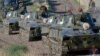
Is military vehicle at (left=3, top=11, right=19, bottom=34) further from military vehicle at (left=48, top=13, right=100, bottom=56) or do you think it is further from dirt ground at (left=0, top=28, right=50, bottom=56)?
military vehicle at (left=48, top=13, right=100, bottom=56)

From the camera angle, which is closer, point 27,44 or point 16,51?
point 16,51

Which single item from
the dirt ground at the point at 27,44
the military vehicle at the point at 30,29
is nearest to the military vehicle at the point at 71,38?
the dirt ground at the point at 27,44

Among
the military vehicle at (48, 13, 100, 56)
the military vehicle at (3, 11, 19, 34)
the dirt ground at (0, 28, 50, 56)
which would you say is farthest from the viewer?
the military vehicle at (3, 11, 19, 34)

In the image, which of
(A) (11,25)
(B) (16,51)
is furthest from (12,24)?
(B) (16,51)

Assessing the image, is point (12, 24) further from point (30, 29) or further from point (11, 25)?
point (30, 29)

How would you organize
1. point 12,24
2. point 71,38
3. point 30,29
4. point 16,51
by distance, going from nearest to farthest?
point 16,51
point 71,38
point 30,29
point 12,24

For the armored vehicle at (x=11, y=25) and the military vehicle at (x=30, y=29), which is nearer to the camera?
the military vehicle at (x=30, y=29)

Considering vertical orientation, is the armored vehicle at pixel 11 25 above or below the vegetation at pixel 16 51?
below

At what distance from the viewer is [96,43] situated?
1571 centimetres

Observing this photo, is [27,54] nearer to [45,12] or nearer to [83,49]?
[83,49]

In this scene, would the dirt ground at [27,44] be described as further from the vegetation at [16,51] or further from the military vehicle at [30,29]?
the military vehicle at [30,29]

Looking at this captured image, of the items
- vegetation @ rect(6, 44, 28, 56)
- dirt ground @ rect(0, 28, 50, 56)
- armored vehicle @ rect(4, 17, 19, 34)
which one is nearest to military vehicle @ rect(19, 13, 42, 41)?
dirt ground @ rect(0, 28, 50, 56)

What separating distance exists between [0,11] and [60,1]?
7.66m

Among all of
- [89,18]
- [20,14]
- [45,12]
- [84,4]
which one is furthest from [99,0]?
[89,18]
